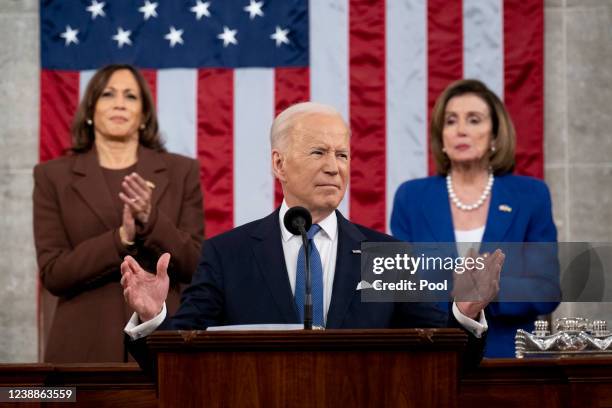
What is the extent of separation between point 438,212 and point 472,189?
7.9 inches

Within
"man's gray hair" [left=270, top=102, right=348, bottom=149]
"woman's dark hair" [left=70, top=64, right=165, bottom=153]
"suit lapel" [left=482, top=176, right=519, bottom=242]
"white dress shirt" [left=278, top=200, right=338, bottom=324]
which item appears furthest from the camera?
"woman's dark hair" [left=70, top=64, right=165, bottom=153]

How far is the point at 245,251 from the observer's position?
3799 millimetres

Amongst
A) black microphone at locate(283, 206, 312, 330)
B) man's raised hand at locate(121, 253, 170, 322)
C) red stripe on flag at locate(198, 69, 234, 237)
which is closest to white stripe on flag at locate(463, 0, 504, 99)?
red stripe on flag at locate(198, 69, 234, 237)

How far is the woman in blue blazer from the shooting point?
5020 millimetres

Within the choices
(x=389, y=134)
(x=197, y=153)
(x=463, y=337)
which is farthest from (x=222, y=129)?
(x=463, y=337)

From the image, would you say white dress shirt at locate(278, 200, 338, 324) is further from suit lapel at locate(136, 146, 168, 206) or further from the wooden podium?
suit lapel at locate(136, 146, 168, 206)

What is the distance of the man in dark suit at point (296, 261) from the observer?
12.0 ft

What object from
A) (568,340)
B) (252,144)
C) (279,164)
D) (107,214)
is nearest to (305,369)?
(568,340)

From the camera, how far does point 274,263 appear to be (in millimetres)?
3758

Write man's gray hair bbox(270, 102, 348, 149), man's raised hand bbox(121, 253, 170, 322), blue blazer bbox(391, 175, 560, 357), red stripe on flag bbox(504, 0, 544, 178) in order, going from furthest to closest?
1. red stripe on flag bbox(504, 0, 544, 178)
2. blue blazer bbox(391, 175, 560, 357)
3. man's gray hair bbox(270, 102, 348, 149)
4. man's raised hand bbox(121, 253, 170, 322)

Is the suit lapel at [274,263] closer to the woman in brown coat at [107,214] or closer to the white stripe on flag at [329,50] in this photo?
the woman in brown coat at [107,214]

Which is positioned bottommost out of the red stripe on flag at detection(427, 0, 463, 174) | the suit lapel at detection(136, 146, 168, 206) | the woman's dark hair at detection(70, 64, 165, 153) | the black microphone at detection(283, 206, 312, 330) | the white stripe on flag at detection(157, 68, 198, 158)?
the black microphone at detection(283, 206, 312, 330)

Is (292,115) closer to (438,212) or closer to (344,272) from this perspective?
(344,272)

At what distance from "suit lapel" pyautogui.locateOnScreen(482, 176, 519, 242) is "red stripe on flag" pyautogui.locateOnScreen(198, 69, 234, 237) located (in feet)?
5.68
